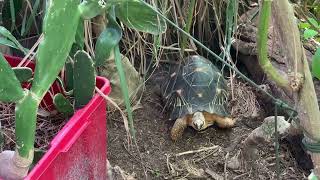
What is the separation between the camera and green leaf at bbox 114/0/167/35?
3.43 feet

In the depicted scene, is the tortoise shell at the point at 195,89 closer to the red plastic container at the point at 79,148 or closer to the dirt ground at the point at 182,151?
the dirt ground at the point at 182,151

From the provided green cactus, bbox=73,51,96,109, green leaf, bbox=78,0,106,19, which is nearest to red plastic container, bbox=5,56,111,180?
green cactus, bbox=73,51,96,109

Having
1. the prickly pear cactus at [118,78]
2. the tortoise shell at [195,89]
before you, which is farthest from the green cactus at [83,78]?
the tortoise shell at [195,89]

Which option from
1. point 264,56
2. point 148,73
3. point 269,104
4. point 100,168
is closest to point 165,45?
point 148,73

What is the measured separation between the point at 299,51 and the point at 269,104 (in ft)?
2.61

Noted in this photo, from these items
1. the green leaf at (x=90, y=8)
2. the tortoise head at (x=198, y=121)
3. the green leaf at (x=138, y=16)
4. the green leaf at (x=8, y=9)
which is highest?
the green leaf at (x=90, y=8)

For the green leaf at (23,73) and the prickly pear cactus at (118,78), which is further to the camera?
the prickly pear cactus at (118,78)

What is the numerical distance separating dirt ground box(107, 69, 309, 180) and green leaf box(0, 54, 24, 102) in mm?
651

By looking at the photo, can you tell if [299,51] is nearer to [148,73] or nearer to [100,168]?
[100,168]

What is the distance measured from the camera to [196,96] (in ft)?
5.76

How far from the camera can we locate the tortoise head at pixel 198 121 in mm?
1666

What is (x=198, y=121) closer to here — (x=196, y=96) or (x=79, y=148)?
(x=196, y=96)

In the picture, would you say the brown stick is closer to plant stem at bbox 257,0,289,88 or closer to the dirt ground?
plant stem at bbox 257,0,289,88

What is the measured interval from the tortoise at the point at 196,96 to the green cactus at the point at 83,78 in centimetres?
55
